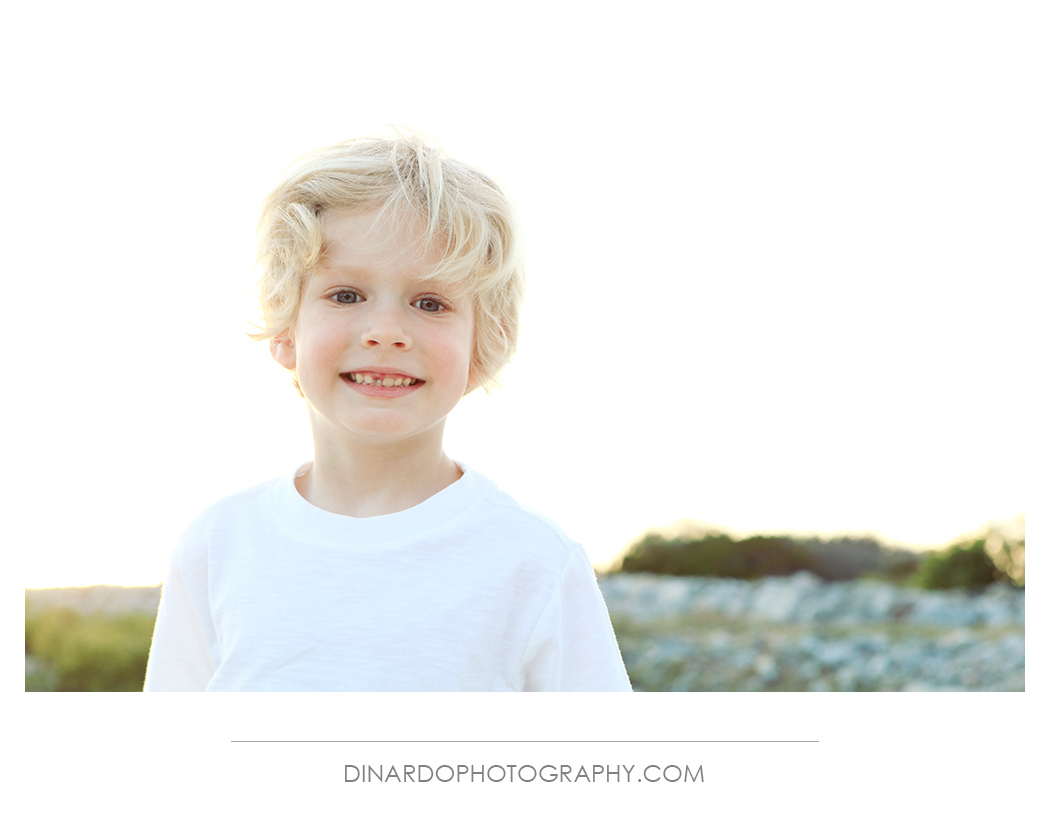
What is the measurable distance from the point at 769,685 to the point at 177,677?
477cm

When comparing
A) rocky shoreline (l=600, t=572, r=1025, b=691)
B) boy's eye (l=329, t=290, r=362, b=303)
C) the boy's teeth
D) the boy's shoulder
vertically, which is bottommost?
rocky shoreline (l=600, t=572, r=1025, b=691)

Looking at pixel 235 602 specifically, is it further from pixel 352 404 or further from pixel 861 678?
pixel 861 678

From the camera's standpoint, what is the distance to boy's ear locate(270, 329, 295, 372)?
5.96 ft

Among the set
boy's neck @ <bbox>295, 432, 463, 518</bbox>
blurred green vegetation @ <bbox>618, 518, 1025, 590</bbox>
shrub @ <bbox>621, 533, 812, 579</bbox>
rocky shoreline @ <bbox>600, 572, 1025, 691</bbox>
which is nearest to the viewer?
boy's neck @ <bbox>295, 432, 463, 518</bbox>

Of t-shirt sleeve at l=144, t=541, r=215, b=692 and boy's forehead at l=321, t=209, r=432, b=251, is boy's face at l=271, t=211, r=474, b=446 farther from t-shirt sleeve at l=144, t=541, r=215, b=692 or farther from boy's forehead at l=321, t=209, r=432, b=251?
t-shirt sleeve at l=144, t=541, r=215, b=692

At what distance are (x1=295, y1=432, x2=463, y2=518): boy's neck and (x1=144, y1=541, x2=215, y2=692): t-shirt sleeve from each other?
10.8 inches

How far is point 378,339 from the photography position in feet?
5.21

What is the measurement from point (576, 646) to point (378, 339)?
25.7 inches

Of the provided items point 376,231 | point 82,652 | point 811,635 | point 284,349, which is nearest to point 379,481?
point 284,349

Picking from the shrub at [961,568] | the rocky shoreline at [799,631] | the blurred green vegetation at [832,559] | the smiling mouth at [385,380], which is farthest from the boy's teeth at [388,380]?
the shrub at [961,568]
